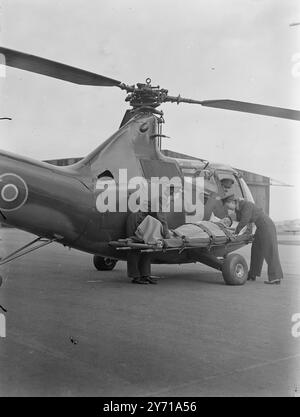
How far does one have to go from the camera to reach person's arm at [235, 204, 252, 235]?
970 cm

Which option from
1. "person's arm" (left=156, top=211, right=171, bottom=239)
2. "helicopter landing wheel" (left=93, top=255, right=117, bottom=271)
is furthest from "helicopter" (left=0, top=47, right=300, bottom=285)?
"helicopter landing wheel" (left=93, top=255, right=117, bottom=271)

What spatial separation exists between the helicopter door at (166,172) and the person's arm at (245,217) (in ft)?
3.32

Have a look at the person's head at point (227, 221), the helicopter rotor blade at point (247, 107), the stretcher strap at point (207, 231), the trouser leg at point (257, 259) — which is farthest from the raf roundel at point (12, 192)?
the trouser leg at point (257, 259)

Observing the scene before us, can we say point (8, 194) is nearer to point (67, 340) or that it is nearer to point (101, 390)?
point (67, 340)

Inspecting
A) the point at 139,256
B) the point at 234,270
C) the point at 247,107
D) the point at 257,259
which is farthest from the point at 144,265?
the point at 247,107

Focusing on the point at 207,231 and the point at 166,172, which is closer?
the point at 207,231

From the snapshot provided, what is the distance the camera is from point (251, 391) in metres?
3.89

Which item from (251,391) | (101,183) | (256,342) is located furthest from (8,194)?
(251,391)

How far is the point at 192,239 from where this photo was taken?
893 centimetres

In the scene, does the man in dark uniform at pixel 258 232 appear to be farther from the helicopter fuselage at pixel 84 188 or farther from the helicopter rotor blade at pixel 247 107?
the helicopter rotor blade at pixel 247 107

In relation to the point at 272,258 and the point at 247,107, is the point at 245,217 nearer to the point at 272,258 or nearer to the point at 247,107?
the point at 272,258

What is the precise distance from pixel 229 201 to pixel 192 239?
4.99 feet

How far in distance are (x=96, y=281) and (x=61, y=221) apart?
173 cm

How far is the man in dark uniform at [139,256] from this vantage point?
8648 mm
